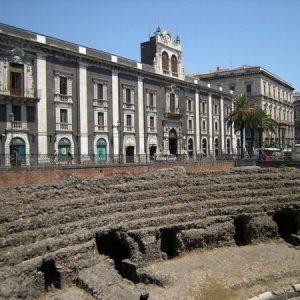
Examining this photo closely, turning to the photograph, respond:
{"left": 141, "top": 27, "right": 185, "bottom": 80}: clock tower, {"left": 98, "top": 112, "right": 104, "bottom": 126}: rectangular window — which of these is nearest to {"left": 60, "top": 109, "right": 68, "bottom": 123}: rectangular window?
{"left": 98, "top": 112, "right": 104, "bottom": 126}: rectangular window

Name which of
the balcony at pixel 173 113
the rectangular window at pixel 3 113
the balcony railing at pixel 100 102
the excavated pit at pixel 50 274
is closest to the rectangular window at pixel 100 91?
the balcony railing at pixel 100 102

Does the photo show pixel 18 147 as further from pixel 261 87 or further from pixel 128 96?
pixel 261 87

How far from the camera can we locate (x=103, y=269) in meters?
13.6

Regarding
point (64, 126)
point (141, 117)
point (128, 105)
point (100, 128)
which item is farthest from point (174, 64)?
point (64, 126)

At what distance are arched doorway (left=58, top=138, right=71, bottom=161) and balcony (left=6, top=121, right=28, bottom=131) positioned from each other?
3.75 meters

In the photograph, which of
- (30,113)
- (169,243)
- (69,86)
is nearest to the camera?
(169,243)

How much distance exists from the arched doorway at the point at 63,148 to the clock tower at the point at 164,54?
52.4ft

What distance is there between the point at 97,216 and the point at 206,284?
5378 millimetres

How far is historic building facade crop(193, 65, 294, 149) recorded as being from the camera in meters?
73.2

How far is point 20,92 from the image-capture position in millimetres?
32906

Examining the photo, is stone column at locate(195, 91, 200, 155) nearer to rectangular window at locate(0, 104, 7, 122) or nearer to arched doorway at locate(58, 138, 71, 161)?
arched doorway at locate(58, 138, 71, 161)

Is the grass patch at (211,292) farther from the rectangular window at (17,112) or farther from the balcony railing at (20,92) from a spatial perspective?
the rectangular window at (17,112)

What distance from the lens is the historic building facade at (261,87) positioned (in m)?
73.2

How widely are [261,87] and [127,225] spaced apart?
205ft
